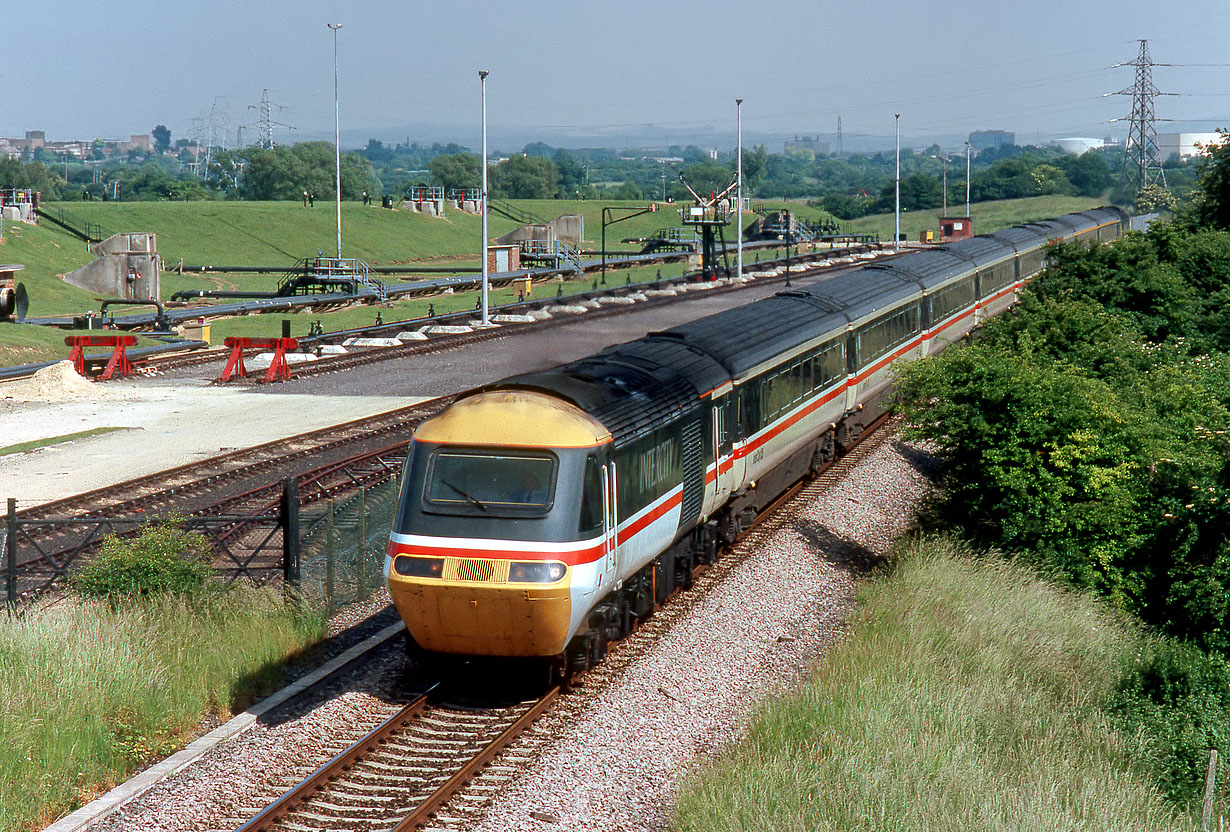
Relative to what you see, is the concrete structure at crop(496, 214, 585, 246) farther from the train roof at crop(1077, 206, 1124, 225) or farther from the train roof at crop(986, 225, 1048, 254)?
the train roof at crop(986, 225, 1048, 254)

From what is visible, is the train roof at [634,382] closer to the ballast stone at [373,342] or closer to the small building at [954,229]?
the ballast stone at [373,342]

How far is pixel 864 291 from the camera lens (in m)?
28.5

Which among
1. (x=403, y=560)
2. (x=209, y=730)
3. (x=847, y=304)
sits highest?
(x=847, y=304)

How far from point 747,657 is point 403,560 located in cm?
424

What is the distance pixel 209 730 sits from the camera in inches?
475

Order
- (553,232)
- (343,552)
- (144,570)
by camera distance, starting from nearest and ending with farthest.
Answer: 1. (144,570)
2. (343,552)
3. (553,232)

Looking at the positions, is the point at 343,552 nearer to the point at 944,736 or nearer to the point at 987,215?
the point at 944,736

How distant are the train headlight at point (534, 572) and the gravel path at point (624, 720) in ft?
4.77

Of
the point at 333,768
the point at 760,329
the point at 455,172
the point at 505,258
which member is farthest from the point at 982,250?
the point at 455,172

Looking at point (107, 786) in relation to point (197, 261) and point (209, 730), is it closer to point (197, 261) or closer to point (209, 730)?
point (209, 730)

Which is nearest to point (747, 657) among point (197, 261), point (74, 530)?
point (74, 530)

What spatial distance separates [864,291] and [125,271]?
42651 millimetres

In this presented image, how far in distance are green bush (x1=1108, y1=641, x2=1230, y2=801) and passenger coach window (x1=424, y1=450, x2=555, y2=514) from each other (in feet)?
21.6

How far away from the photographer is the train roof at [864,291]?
86.4ft
